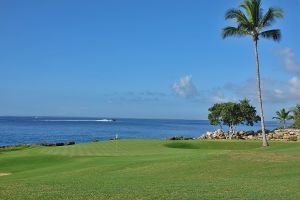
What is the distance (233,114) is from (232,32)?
40869 millimetres

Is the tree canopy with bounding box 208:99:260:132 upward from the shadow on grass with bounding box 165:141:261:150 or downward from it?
upward

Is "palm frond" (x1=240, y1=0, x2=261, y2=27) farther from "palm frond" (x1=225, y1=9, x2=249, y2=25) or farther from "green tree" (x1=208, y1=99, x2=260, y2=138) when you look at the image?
"green tree" (x1=208, y1=99, x2=260, y2=138)

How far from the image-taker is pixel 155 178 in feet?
66.9

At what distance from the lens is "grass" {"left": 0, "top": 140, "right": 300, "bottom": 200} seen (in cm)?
1495

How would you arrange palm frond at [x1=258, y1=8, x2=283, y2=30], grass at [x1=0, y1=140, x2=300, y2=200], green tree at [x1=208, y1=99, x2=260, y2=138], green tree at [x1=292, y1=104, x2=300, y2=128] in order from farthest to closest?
green tree at [x1=292, y1=104, x2=300, y2=128]
green tree at [x1=208, y1=99, x2=260, y2=138]
palm frond at [x1=258, y1=8, x2=283, y2=30]
grass at [x1=0, y1=140, x2=300, y2=200]

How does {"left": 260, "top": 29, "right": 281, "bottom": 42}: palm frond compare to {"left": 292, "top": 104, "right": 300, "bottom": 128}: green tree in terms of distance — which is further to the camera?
{"left": 292, "top": 104, "right": 300, "bottom": 128}: green tree

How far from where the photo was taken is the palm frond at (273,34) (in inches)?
1465

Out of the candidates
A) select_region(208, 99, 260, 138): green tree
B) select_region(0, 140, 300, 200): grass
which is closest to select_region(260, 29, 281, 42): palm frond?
select_region(0, 140, 300, 200): grass

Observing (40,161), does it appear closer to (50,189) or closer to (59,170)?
(59,170)

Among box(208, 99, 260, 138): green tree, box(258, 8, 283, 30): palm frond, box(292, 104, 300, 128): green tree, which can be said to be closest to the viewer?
box(258, 8, 283, 30): palm frond

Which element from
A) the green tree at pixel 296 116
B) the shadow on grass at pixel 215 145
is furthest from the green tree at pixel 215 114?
the shadow on grass at pixel 215 145

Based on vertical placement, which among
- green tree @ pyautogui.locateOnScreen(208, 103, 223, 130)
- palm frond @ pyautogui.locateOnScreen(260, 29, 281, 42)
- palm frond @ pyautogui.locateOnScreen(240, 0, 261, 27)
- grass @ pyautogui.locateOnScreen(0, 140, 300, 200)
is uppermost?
palm frond @ pyautogui.locateOnScreen(240, 0, 261, 27)

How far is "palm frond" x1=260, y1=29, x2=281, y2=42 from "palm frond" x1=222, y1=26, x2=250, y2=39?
1386mm

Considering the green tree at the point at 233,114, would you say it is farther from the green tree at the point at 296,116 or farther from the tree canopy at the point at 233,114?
the green tree at the point at 296,116
